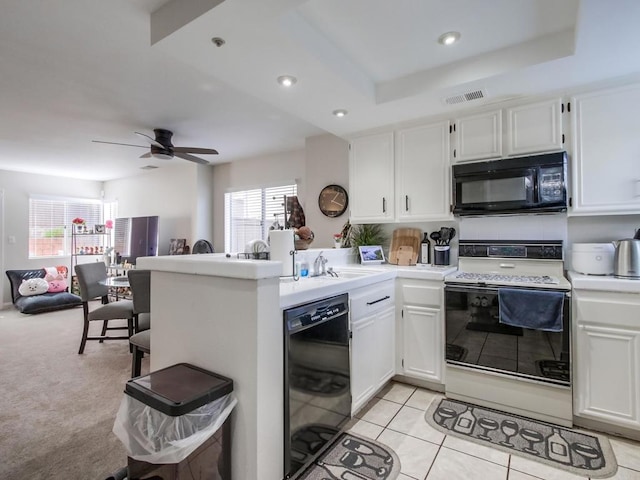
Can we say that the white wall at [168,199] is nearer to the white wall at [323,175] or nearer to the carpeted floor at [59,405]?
the carpeted floor at [59,405]

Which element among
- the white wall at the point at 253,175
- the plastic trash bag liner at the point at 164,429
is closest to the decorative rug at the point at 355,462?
the plastic trash bag liner at the point at 164,429

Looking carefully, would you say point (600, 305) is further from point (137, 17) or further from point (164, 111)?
point (164, 111)

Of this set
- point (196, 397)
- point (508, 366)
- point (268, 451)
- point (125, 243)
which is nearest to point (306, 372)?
point (268, 451)

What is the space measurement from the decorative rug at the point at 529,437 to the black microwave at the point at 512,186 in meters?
1.53

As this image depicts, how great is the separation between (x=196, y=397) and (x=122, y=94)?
3.04 m

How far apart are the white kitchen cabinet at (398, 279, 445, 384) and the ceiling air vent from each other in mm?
1472

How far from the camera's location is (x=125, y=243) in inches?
270

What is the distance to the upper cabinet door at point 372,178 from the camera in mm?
3264

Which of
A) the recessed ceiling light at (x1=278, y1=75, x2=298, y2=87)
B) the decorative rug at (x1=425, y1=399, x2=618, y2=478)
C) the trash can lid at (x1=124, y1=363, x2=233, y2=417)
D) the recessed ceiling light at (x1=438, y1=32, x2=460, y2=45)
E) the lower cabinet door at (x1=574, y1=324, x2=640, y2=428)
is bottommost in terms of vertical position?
the decorative rug at (x1=425, y1=399, x2=618, y2=478)

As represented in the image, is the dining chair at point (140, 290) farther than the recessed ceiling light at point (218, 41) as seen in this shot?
Yes

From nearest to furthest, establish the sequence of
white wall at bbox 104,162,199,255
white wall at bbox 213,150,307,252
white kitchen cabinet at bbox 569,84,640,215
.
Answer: white kitchen cabinet at bbox 569,84,640,215 → white wall at bbox 213,150,307,252 → white wall at bbox 104,162,199,255

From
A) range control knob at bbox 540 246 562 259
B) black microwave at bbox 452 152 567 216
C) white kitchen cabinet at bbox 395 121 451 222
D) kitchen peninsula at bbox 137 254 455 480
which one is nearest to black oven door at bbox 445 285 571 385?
range control knob at bbox 540 246 562 259

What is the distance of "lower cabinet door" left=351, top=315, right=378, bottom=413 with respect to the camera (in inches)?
84.5

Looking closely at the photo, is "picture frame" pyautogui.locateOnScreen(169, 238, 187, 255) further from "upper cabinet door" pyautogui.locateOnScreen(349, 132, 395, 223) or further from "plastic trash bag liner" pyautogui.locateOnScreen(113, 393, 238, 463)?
"plastic trash bag liner" pyautogui.locateOnScreen(113, 393, 238, 463)
